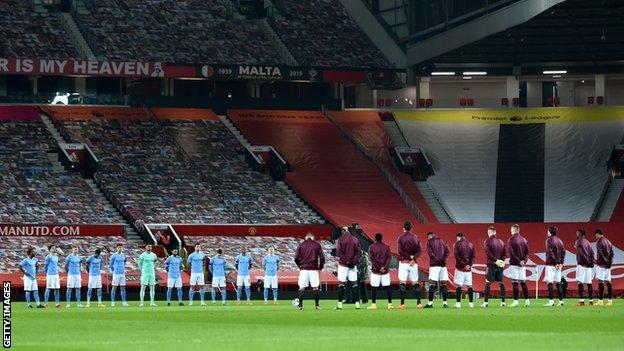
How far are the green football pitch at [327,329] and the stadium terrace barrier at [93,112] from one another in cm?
3050

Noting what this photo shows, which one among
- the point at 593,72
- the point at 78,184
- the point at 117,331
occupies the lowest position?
the point at 117,331

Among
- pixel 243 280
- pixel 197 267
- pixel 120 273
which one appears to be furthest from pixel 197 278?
pixel 120 273

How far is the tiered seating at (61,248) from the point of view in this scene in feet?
185

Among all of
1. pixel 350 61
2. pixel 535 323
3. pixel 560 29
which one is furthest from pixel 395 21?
pixel 535 323

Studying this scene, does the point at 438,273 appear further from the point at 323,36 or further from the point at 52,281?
the point at 323,36

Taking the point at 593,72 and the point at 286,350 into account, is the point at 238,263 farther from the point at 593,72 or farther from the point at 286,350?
the point at 593,72

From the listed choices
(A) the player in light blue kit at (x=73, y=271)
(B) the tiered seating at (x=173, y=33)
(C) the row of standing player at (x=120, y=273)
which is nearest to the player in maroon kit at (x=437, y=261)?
(C) the row of standing player at (x=120, y=273)

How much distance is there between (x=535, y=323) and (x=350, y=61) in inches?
1820

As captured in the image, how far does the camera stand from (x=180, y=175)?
226 ft

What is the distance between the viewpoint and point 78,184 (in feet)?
214

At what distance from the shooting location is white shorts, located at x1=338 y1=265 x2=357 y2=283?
131 feet

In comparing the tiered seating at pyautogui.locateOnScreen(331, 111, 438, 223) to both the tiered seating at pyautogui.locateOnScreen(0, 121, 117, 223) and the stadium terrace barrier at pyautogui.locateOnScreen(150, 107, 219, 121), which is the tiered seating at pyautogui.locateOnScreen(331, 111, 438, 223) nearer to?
the stadium terrace barrier at pyautogui.locateOnScreen(150, 107, 219, 121)

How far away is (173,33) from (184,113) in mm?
3955

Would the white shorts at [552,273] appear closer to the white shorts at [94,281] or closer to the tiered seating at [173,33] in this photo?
the white shorts at [94,281]
